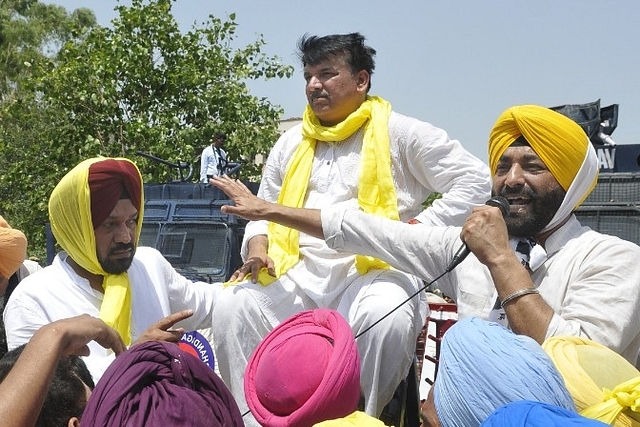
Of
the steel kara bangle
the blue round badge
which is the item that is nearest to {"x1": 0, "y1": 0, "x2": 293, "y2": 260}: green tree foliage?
the blue round badge

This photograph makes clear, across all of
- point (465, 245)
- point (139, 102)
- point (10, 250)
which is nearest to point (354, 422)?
point (465, 245)

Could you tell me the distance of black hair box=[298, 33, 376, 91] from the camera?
4340 mm

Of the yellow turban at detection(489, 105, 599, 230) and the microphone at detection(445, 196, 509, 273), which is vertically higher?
→ the yellow turban at detection(489, 105, 599, 230)

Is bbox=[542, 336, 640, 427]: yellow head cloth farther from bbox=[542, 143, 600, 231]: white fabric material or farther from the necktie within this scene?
bbox=[542, 143, 600, 231]: white fabric material

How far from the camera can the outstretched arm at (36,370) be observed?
2.20 meters

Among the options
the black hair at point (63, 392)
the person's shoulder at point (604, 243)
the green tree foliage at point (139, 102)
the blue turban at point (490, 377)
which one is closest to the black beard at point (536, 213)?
the person's shoulder at point (604, 243)

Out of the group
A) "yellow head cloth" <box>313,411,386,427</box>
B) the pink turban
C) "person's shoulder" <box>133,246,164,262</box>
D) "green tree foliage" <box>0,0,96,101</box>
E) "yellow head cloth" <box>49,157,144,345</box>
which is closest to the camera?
"yellow head cloth" <box>313,411,386,427</box>

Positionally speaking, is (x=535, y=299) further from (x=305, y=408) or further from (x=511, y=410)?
(x=511, y=410)

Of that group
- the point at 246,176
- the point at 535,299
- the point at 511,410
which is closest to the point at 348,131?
the point at 535,299

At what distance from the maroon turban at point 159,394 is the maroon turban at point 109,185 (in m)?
1.90

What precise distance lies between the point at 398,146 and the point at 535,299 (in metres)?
1.45

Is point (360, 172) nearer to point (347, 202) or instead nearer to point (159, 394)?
point (347, 202)

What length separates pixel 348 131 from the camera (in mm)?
4230

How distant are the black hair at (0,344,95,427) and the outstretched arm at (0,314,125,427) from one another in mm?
65
